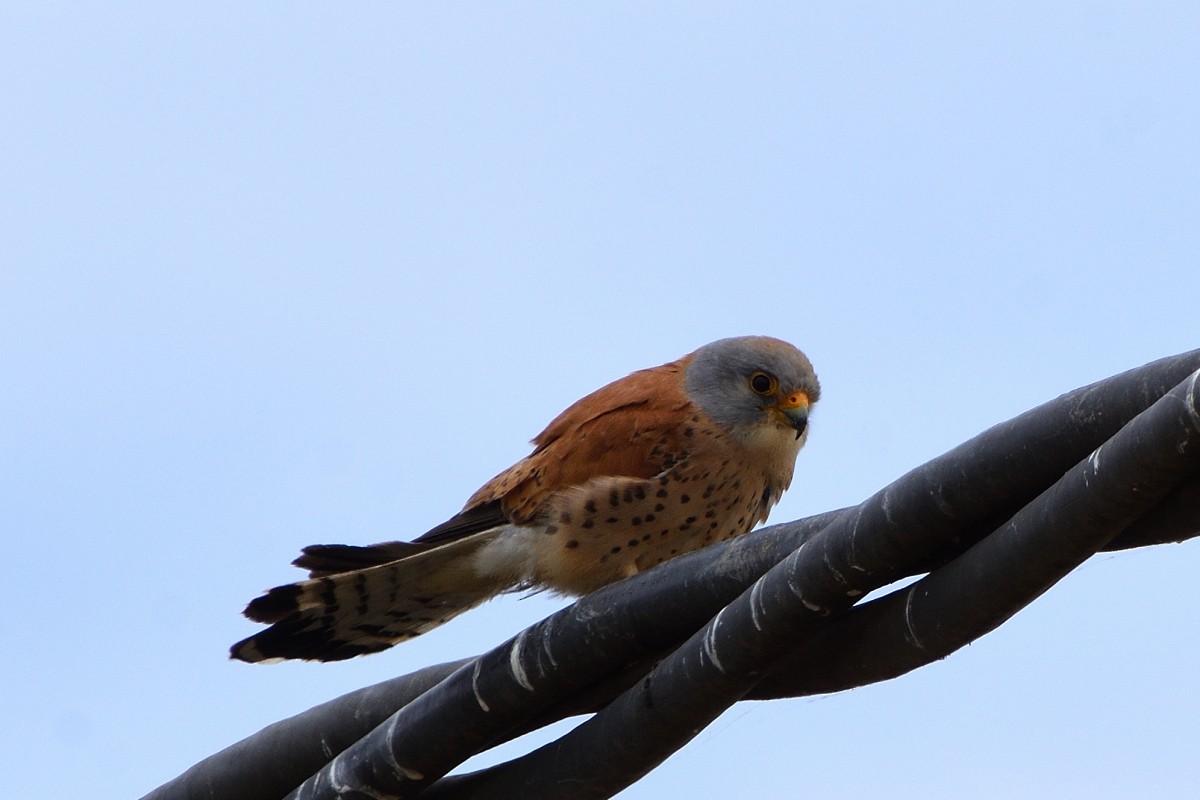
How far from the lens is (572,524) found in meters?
5.05

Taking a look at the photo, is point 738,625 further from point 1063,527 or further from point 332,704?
point 332,704

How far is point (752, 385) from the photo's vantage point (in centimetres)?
570

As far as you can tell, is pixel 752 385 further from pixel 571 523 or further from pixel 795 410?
pixel 571 523

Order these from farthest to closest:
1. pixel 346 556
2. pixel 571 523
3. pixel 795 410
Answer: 1. pixel 795 410
2. pixel 571 523
3. pixel 346 556

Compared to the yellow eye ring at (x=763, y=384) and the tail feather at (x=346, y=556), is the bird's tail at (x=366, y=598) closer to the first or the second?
the tail feather at (x=346, y=556)

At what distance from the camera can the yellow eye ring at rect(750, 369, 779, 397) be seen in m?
5.68

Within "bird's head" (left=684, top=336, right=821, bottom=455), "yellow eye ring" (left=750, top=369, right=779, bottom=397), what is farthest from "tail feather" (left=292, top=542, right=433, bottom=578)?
"yellow eye ring" (left=750, top=369, right=779, bottom=397)

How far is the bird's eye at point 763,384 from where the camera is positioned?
224 inches

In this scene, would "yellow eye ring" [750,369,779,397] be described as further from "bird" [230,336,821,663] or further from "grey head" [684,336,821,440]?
"bird" [230,336,821,663]

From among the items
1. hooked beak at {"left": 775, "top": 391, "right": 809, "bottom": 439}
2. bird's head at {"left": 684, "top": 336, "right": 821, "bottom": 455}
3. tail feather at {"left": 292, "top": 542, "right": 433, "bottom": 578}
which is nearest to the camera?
tail feather at {"left": 292, "top": 542, "right": 433, "bottom": 578}

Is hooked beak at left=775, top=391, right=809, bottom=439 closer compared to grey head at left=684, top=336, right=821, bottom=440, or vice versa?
grey head at left=684, top=336, right=821, bottom=440

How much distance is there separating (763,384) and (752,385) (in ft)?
0.16

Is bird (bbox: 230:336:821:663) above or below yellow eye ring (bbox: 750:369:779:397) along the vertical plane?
below

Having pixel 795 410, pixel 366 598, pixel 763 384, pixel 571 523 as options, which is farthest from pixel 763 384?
pixel 366 598
